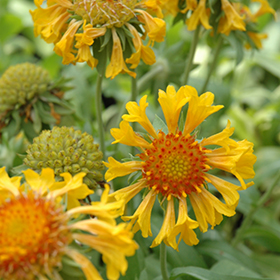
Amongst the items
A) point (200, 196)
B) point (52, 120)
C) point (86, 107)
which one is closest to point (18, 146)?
point (52, 120)

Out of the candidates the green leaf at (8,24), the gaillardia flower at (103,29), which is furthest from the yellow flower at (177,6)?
the green leaf at (8,24)

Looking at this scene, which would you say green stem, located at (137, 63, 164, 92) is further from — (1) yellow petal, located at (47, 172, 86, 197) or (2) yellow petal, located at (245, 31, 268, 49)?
(1) yellow petal, located at (47, 172, 86, 197)

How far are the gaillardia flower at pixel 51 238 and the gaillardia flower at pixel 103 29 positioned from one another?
36 cm

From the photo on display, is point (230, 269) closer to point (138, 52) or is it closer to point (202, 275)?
point (202, 275)

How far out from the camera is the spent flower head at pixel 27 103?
1.15 m

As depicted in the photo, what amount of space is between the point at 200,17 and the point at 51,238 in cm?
73

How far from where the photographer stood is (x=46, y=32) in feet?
2.94

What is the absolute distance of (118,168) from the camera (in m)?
0.77

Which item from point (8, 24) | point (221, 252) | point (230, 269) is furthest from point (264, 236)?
point (8, 24)

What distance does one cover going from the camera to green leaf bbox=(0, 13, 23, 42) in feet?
6.86

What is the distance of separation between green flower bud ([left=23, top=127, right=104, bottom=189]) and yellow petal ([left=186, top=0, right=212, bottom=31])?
18.1 inches

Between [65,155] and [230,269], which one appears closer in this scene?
[65,155]

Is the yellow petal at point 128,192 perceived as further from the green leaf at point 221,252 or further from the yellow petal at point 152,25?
the green leaf at point 221,252

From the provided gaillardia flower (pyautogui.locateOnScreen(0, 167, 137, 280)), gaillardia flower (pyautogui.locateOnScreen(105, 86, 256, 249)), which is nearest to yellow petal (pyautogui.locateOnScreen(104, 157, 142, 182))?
gaillardia flower (pyautogui.locateOnScreen(105, 86, 256, 249))
